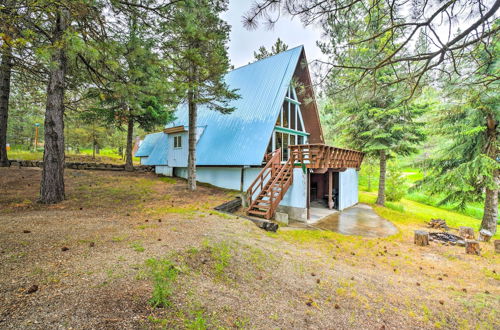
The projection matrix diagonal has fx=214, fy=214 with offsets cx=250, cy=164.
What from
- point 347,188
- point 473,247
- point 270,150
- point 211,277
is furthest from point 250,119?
point 473,247

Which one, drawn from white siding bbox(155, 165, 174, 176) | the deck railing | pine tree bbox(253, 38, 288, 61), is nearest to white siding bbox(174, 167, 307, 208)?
white siding bbox(155, 165, 174, 176)

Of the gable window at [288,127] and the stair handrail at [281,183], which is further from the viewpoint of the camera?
the gable window at [288,127]

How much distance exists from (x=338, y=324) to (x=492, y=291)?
143 inches

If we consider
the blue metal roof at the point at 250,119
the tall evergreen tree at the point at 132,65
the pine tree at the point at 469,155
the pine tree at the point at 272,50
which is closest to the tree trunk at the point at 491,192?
the pine tree at the point at 469,155

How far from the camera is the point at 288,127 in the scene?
43.9 feet

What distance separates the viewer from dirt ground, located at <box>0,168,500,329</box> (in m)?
2.18

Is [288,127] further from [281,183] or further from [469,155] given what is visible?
[469,155]

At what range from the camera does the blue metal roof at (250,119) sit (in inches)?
434

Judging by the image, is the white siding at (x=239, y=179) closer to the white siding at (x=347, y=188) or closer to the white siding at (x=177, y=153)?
the white siding at (x=177, y=153)

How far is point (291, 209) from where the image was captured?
9688mm

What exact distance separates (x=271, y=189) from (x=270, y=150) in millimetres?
4126

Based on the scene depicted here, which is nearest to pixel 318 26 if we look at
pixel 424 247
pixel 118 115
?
pixel 424 247

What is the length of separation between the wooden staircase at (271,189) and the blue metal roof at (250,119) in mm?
982

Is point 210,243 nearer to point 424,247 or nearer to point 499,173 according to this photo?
point 424,247
